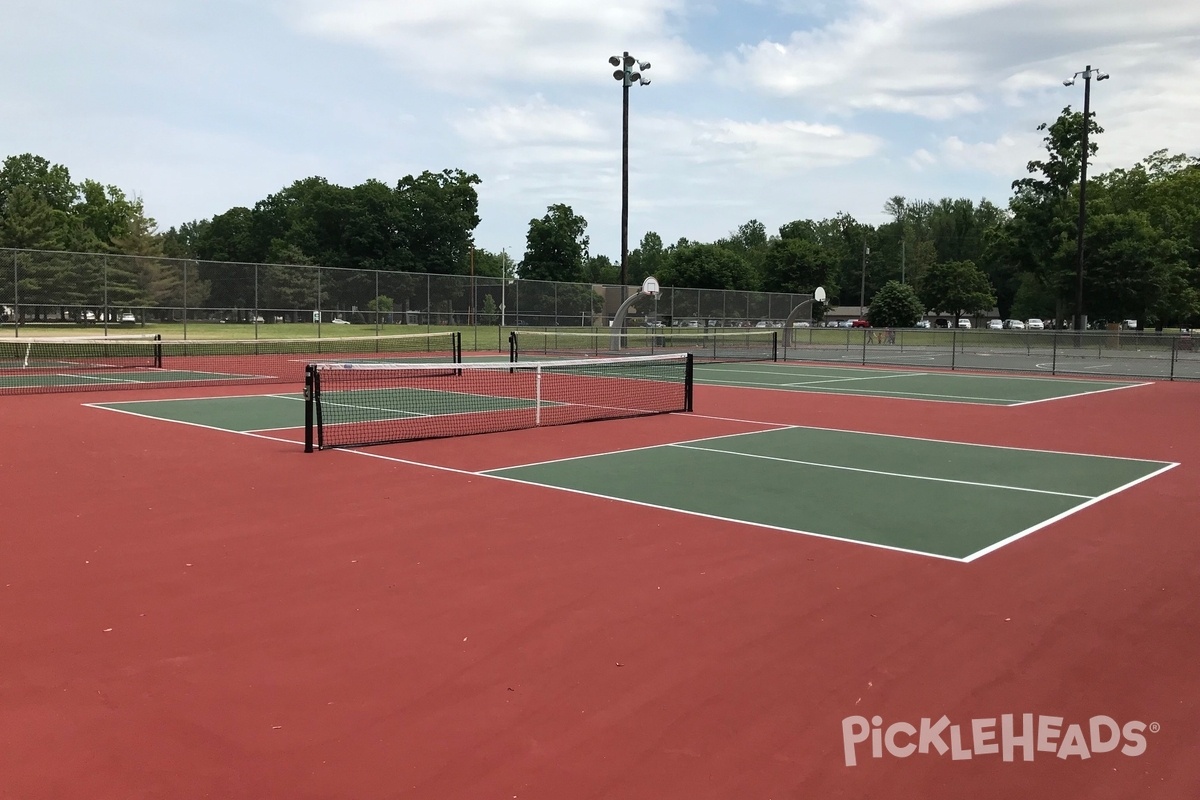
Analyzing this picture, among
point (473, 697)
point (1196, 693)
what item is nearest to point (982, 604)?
point (1196, 693)

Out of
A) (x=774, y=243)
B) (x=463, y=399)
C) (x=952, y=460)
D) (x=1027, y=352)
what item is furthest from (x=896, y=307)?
(x=952, y=460)

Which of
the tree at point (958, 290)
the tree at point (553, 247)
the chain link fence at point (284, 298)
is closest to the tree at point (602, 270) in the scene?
the tree at point (553, 247)

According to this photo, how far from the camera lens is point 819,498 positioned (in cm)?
851

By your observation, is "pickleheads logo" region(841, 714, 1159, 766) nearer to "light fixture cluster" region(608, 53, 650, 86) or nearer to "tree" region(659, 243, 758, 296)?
"light fixture cluster" region(608, 53, 650, 86)

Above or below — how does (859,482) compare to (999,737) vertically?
above

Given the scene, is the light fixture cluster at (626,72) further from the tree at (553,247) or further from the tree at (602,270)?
the tree at (602,270)

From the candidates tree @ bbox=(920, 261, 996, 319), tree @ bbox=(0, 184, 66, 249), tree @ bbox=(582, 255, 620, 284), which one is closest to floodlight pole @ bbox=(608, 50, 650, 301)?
tree @ bbox=(0, 184, 66, 249)

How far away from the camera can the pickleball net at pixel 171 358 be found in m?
20.7

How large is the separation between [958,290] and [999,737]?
9112 cm

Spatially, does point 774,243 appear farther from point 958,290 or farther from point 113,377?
point 113,377

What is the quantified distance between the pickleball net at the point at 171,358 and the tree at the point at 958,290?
66470 mm

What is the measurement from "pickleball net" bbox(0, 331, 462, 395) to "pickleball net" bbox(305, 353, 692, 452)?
1612 millimetres


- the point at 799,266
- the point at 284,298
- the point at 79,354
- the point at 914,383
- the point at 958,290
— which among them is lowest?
the point at 914,383

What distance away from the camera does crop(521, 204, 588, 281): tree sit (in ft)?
328
